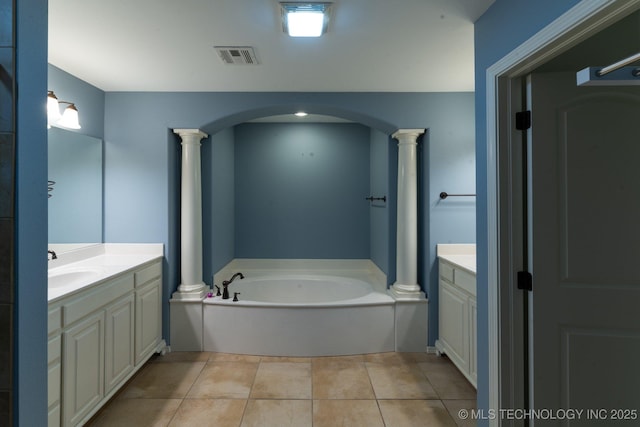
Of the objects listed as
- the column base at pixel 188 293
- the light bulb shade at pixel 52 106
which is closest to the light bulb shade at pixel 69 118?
the light bulb shade at pixel 52 106

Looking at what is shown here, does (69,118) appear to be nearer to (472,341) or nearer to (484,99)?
(484,99)

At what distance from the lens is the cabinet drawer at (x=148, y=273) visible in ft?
8.20

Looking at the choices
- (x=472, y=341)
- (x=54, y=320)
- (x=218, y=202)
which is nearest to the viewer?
(x=54, y=320)

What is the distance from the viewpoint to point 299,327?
288 cm

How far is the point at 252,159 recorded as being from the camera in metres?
4.24

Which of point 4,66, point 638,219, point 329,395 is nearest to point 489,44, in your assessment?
point 638,219

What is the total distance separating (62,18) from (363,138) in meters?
3.17

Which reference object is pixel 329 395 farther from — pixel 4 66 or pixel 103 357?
pixel 4 66

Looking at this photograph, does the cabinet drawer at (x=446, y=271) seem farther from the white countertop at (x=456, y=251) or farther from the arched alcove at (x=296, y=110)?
the arched alcove at (x=296, y=110)

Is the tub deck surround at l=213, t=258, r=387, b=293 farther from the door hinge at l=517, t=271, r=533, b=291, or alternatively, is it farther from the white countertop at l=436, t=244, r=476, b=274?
the door hinge at l=517, t=271, r=533, b=291

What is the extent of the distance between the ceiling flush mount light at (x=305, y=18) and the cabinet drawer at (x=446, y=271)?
2.02 meters

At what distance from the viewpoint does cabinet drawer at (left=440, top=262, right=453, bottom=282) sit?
2678 mm

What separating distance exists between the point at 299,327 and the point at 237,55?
2.23 meters

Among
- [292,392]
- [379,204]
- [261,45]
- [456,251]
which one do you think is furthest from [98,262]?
[456,251]
